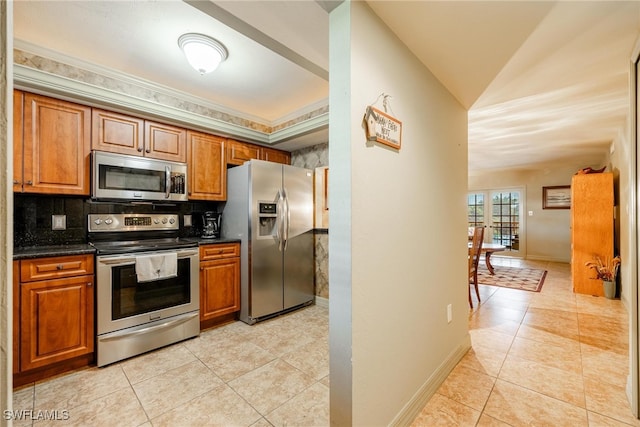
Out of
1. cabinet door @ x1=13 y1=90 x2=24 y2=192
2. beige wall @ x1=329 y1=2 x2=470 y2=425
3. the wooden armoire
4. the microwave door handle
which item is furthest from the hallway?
cabinet door @ x1=13 y1=90 x2=24 y2=192

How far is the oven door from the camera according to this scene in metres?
2.17

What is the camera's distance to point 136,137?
2611 millimetres

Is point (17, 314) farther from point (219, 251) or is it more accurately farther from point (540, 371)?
point (540, 371)

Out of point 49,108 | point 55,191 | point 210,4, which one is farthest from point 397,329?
point 49,108

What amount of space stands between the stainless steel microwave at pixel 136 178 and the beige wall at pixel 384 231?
2.21m

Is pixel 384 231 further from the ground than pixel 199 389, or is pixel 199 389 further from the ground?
pixel 384 231

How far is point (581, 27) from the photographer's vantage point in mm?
1532

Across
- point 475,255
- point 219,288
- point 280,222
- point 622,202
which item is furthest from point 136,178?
point 622,202

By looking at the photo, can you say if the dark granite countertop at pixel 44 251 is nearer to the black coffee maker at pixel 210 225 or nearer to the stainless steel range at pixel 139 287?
the stainless steel range at pixel 139 287

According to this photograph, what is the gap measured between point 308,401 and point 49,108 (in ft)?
9.67

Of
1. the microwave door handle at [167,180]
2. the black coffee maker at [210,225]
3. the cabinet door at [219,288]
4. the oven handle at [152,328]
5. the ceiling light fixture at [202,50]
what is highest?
the ceiling light fixture at [202,50]

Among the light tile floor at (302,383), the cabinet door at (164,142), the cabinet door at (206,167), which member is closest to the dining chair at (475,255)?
the light tile floor at (302,383)

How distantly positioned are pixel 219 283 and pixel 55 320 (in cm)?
127

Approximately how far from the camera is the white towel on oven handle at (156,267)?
2320mm
